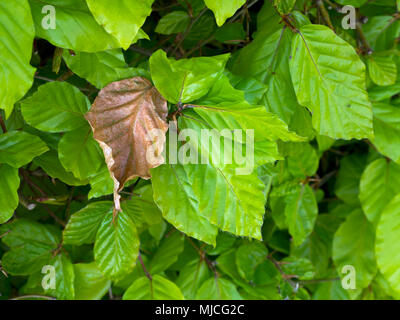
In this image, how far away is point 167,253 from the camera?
764 mm

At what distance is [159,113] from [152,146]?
5 centimetres

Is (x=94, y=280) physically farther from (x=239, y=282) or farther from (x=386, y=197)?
(x=386, y=197)

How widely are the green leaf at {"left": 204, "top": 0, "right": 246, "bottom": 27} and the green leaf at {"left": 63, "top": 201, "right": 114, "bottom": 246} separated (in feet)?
1.16

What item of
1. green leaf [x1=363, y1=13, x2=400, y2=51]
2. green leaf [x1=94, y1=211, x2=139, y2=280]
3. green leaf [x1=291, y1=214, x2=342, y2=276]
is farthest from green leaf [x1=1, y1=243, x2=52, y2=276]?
green leaf [x1=363, y1=13, x2=400, y2=51]

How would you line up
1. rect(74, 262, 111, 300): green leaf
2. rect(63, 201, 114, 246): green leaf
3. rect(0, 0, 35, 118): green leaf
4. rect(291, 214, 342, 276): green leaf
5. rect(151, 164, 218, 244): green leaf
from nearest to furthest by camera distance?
rect(0, 0, 35, 118): green leaf
rect(151, 164, 218, 244): green leaf
rect(63, 201, 114, 246): green leaf
rect(74, 262, 111, 300): green leaf
rect(291, 214, 342, 276): green leaf

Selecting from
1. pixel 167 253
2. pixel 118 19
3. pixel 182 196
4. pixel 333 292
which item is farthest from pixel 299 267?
pixel 118 19

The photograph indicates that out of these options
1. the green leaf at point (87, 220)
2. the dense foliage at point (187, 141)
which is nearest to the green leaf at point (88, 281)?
the dense foliage at point (187, 141)

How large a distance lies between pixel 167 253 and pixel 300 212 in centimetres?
30

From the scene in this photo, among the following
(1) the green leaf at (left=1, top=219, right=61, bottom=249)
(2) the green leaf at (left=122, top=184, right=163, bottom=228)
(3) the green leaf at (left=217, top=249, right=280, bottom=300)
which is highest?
(2) the green leaf at (left=122, top=184, right=163, bottom=228)

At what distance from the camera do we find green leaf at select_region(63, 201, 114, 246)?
24.9 inches

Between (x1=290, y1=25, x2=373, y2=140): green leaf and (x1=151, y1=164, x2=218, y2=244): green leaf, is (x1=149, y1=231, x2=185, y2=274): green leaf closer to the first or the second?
(x1=151, y1=164, x2=218, y2=244): green leaf

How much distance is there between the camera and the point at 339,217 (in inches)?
39.2

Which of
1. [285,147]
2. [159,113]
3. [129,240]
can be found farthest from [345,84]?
[129,240]

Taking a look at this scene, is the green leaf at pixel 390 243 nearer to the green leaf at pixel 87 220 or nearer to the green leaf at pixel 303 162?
the green leaf at pixel 303 162
